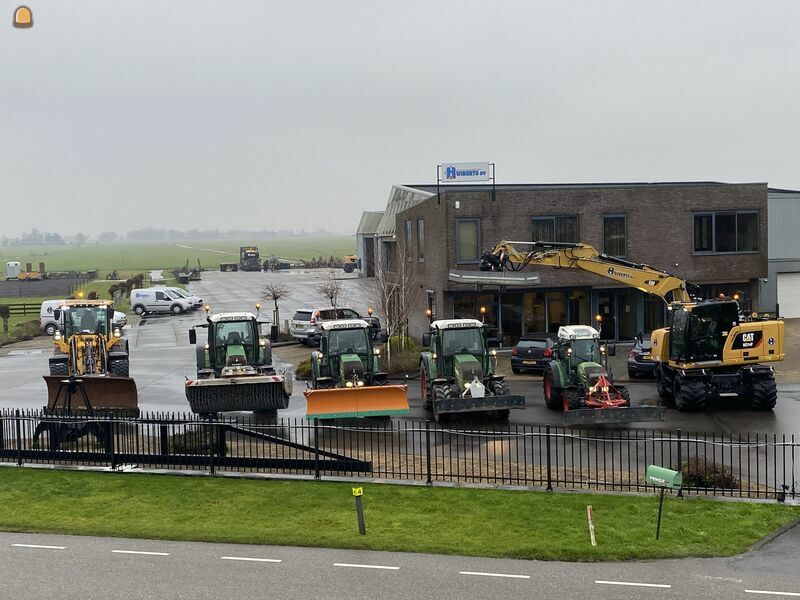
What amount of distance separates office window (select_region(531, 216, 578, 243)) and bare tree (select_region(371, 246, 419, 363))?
606cm

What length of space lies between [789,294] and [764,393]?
24.3m

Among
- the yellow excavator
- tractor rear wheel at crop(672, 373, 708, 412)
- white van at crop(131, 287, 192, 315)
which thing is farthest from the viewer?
white van at crop(131, 287, 192, 315)

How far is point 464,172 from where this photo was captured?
4638 cm

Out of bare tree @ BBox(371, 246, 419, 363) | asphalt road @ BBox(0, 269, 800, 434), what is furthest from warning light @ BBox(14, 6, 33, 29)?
bare tree @ BBox(371, 246, 419, 363)

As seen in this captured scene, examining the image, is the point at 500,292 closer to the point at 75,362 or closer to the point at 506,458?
the point at 75,362

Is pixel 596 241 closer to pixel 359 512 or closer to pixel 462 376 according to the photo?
pixel 462 376

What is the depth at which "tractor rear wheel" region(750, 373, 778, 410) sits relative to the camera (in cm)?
2456

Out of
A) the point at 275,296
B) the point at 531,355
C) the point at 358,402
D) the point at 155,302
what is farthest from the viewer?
the point at 155,302

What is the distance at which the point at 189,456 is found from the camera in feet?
59.7

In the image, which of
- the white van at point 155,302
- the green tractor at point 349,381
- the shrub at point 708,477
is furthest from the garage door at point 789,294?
the white van at point 155,302

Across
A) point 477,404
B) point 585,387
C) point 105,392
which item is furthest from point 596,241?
point 105,392

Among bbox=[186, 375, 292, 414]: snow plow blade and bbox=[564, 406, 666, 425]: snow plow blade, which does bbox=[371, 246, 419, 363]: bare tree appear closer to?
bbox=[186, 375, 292, 414]: snow plow blade

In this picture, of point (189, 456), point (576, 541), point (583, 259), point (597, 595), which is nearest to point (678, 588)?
point (597, 595)

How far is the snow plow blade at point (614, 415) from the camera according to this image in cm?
2144
